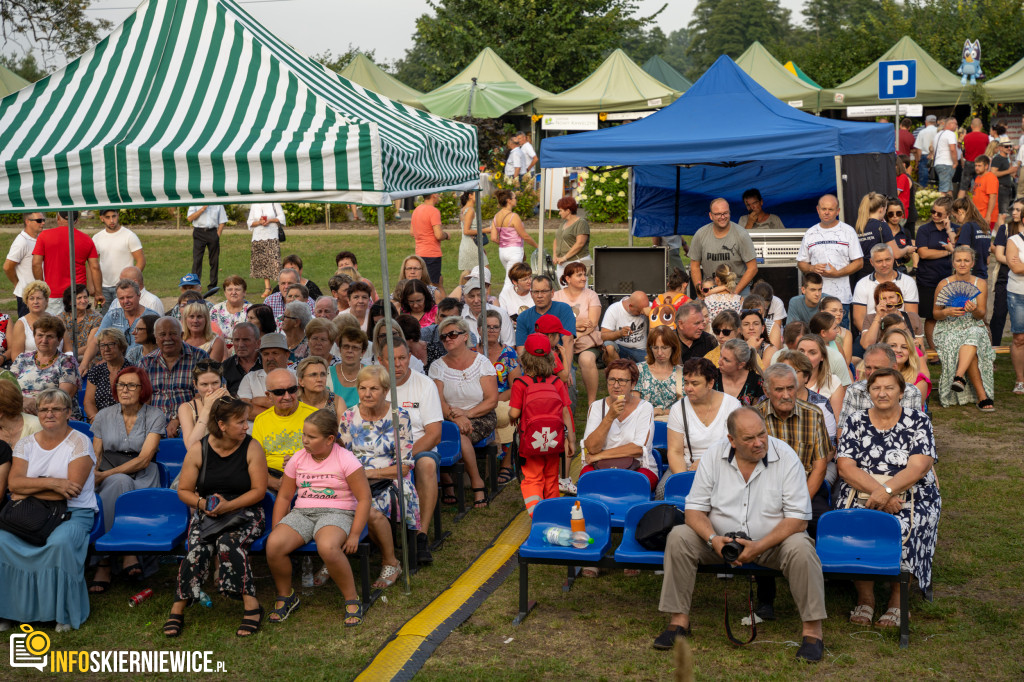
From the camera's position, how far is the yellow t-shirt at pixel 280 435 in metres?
6.67

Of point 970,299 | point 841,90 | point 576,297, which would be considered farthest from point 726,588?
point 841,90

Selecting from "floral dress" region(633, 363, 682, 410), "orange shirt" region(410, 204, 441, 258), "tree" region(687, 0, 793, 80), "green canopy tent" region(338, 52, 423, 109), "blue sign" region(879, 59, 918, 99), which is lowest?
"floral dress" region(633, 363, 682, 410)

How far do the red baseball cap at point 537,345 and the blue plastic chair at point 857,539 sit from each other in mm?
2197

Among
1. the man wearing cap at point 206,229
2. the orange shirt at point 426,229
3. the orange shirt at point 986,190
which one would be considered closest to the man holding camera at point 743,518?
the orange shirt at point 426,229

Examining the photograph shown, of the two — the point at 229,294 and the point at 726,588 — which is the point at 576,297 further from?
the point at 726,588

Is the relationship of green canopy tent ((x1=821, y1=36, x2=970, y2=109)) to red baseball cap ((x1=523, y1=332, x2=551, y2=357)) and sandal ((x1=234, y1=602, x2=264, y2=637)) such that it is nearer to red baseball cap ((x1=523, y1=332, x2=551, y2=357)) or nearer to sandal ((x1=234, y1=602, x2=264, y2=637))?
red baseball cap ((x1=523, y1=332, x2=551, y2=357))

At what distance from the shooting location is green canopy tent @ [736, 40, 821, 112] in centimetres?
2786

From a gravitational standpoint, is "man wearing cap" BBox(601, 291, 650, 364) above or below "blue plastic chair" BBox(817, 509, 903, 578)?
above

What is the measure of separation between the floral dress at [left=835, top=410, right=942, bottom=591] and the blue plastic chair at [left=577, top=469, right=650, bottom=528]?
3.92 ft

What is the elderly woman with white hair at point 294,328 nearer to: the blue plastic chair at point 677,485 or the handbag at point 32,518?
the handbag at point 32,518

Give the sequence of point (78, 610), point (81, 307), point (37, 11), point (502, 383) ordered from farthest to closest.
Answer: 1. point (37, 11)
2. point (81, 307)
3. point (502, 383)
4. point (78, 610)

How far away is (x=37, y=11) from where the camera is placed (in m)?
32.4

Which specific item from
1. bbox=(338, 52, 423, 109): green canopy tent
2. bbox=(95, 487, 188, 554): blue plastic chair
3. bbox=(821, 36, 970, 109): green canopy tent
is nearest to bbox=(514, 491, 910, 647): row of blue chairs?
bbox=(95, 487, 188, 554): blue plastic chair

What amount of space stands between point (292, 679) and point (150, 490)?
1.86m
